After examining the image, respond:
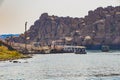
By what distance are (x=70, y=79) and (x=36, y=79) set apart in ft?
23.4

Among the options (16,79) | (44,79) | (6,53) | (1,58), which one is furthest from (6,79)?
(6,53)

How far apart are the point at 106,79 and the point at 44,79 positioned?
42.2ft

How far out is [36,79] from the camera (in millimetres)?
83188

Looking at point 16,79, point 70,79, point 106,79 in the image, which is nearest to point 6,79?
point 16,79

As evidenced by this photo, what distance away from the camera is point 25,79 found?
270 ft

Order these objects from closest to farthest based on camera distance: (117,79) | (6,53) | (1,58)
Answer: (117,79), (1,58), (6,53)

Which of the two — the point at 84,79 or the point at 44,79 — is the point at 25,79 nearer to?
the point at 44,79

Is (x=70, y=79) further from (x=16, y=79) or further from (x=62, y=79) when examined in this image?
(x=16, y=79)

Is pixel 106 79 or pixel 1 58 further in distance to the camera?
pixel 1 58

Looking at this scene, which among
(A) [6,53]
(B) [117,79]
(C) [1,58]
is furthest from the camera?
(A) [6,53]

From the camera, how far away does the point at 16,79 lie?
82250mm

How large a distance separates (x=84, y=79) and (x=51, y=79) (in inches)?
→ 272

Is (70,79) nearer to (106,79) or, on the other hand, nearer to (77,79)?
(77,79)

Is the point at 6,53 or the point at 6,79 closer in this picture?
the point at 6,79
